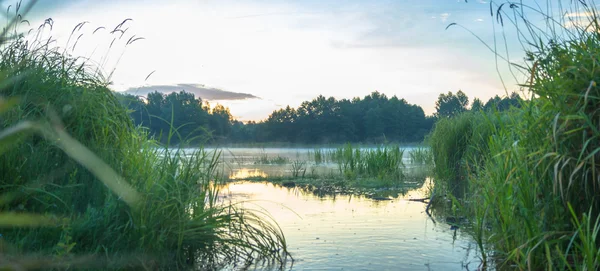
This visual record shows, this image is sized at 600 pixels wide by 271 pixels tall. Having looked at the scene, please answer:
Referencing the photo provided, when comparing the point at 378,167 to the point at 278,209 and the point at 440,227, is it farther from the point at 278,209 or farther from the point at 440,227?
the point at 440,227

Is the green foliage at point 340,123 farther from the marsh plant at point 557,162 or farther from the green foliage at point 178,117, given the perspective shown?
the marsh plant at point 557,162

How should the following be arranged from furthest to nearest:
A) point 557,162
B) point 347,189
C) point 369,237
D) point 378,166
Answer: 1. point 378,166
2. point 347,189
3. point 369,237
4. point 557,162

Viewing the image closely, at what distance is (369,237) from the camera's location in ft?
16.6

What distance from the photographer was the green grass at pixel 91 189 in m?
3.39

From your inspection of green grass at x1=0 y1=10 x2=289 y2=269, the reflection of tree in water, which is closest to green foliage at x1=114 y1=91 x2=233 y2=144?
green grass at x1=0 y1=10 x2=289 y2=269

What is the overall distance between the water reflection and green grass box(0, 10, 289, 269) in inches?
18.6

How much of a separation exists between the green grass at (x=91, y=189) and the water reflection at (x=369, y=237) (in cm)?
47

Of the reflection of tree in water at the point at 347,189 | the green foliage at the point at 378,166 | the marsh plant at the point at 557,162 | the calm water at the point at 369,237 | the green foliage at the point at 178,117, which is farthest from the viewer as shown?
the green foliage at the point at 378,166

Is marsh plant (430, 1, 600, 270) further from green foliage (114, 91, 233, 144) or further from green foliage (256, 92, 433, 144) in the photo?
green foliage (256, 92, 433, 144)

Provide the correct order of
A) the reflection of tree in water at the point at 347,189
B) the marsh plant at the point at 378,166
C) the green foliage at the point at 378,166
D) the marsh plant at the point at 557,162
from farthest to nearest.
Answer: the marsh plant at the point at 378,166 < the green foliage at the point at 378,166 < the reflection of tree in water at the point at 347,189 < the marsh plant at the point at 557,162

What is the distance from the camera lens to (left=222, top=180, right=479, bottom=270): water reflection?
415 cm

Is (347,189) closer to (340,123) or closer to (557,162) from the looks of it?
(557,162)

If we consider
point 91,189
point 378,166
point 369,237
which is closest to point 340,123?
point 378,166

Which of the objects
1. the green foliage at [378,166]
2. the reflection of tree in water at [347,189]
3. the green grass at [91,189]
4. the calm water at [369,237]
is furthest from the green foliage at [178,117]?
the green foliage at [378,166]
